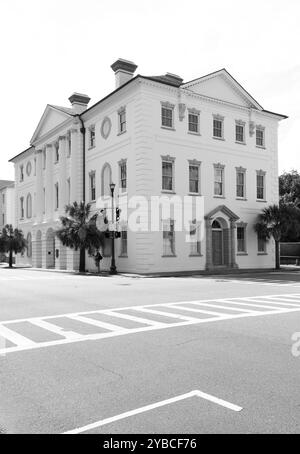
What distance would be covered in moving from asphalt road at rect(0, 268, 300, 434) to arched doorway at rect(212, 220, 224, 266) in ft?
76.2

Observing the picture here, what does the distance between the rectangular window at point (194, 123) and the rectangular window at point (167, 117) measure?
1.79 metres

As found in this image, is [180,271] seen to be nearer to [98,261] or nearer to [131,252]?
[131,252]

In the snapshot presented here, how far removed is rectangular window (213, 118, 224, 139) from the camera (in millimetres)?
34750

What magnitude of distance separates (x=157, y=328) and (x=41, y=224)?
126 ft

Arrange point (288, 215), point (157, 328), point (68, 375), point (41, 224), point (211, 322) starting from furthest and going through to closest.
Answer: point (41, 224), point (288, 215), point (211, 322), point (157, 328), point (68, 375)

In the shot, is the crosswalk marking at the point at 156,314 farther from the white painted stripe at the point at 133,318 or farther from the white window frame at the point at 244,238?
the white window frame at the point at 244,238

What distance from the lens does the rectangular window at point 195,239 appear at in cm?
3288

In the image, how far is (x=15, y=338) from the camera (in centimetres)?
847

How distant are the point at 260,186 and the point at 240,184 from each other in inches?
96.4

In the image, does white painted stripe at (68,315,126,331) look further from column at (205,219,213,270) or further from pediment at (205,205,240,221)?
pediment at (205,205,240,221)

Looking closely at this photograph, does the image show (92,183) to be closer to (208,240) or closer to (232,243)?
(208,240)

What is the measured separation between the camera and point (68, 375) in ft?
19.7

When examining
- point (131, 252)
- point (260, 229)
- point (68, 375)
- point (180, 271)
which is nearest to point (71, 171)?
point (131, 252)

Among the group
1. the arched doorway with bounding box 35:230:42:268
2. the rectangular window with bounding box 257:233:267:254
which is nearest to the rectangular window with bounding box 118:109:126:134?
the rectangular window with bounding box 257:233:267:254
